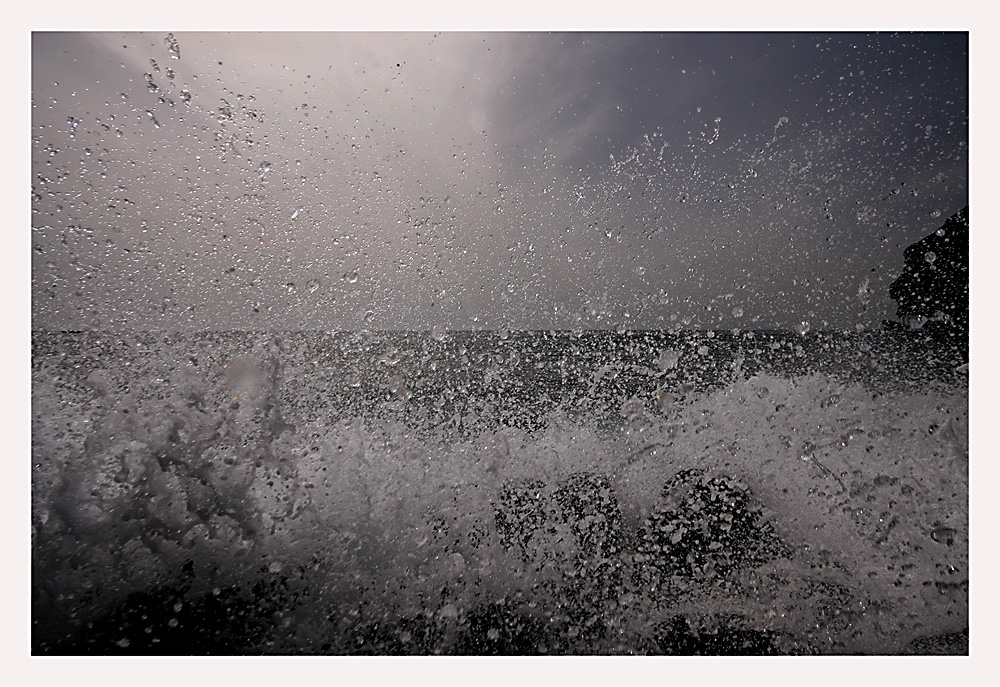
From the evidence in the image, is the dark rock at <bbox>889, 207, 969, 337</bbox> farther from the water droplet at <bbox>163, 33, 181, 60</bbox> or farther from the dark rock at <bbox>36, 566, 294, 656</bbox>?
the water droplet at <bbox>163, 33, 181, 60</bbox>

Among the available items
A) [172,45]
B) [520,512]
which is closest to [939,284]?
[520,512]

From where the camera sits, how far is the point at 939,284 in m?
3.81

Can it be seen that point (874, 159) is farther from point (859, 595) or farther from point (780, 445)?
point (859, 595)

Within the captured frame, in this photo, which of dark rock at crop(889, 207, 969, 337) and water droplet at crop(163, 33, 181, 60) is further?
dark rock at crop(889, 207, 969, 337)

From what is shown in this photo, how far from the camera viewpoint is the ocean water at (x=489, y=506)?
7.34ft

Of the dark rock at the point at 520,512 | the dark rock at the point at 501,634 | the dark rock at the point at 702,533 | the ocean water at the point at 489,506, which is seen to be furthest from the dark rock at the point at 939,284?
the dark rock at the point at 501,634

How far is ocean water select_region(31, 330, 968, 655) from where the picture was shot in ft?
7.34

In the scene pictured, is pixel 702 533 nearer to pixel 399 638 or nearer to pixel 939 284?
pixel 399 638

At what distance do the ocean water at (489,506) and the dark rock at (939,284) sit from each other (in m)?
0.16

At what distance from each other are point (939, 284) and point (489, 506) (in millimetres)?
4024

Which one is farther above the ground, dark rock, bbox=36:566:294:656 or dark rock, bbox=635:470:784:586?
dark rock, bbox=635:470:784:586

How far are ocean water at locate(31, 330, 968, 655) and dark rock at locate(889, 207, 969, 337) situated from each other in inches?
6.5

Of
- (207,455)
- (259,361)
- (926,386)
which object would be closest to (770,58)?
(926,386)

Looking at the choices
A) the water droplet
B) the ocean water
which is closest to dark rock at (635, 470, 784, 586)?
the ocean water
